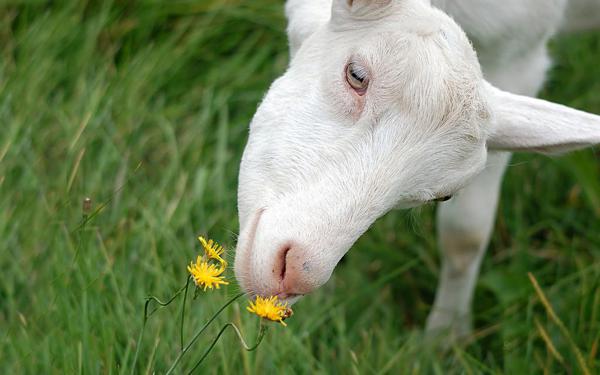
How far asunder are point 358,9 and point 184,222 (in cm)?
139

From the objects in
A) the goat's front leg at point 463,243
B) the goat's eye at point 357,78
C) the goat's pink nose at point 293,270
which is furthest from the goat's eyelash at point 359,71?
the goat's front leg at point 463,243

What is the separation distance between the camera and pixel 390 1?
2.74 metres

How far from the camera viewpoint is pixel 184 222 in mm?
3840

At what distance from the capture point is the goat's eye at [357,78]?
257 centimetres

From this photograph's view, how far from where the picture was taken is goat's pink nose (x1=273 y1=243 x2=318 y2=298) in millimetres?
2295

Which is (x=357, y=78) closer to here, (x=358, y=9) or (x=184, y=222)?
(x=358, y=9)

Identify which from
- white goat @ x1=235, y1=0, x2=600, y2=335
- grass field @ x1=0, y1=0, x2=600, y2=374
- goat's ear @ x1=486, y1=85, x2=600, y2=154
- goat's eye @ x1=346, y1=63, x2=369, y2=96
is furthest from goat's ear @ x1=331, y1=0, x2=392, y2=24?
grass field @ x1=0, y1=0, x2=600, y2=374

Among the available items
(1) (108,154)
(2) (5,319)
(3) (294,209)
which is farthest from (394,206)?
(1) (108,154)

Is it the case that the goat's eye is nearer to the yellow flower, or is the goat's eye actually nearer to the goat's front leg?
the yellow flower

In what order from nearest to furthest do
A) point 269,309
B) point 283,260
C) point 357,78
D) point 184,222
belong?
point 269,309
point 283,260
point 357,78
point 184,222

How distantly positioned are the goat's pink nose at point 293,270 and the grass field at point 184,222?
588 millimetres

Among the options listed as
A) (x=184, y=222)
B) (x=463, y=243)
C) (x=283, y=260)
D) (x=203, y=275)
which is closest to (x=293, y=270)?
(x=283, y=260)

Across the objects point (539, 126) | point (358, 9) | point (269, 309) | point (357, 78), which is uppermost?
point (358, 9)

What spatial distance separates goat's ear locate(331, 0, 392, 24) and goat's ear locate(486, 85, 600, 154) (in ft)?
1.23
